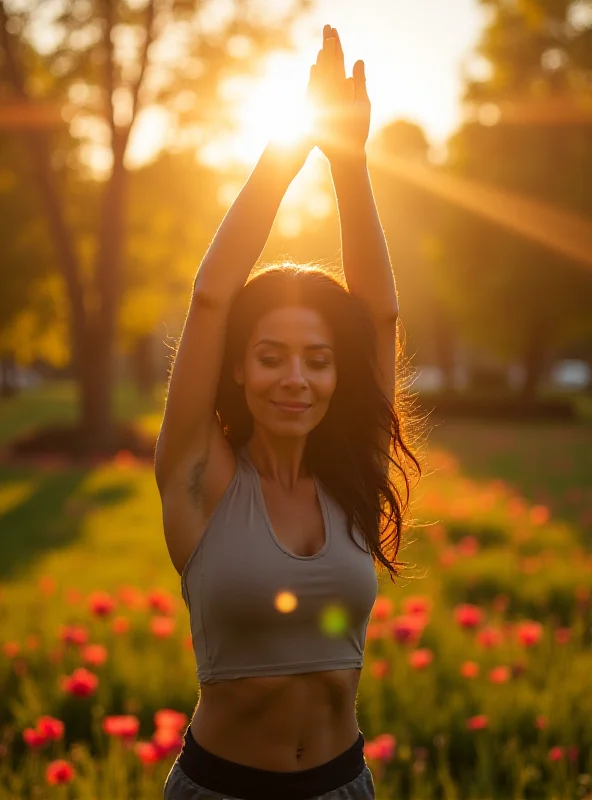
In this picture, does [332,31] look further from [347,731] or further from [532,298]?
[532,298]

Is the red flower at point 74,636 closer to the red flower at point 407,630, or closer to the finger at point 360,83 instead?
the red flower at point 407,630

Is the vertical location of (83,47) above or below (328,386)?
above

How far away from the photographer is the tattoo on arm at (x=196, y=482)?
2373 mm

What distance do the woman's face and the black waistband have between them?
0.81m

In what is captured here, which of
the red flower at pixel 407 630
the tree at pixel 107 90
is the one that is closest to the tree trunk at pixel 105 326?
the tree at pixel 107 90

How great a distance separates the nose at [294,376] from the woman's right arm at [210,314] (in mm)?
169

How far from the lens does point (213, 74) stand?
62.1 ft

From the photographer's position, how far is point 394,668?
5203 millimetres

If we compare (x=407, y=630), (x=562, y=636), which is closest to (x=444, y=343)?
(x=562, y=636)

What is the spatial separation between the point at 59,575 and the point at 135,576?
65 cm

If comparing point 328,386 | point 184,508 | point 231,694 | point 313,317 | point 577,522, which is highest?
point 313,317

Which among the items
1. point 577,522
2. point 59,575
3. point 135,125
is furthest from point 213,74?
point 59,575

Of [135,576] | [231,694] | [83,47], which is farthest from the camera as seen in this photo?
[83,47]

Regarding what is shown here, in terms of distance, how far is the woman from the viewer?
7.48 ft
